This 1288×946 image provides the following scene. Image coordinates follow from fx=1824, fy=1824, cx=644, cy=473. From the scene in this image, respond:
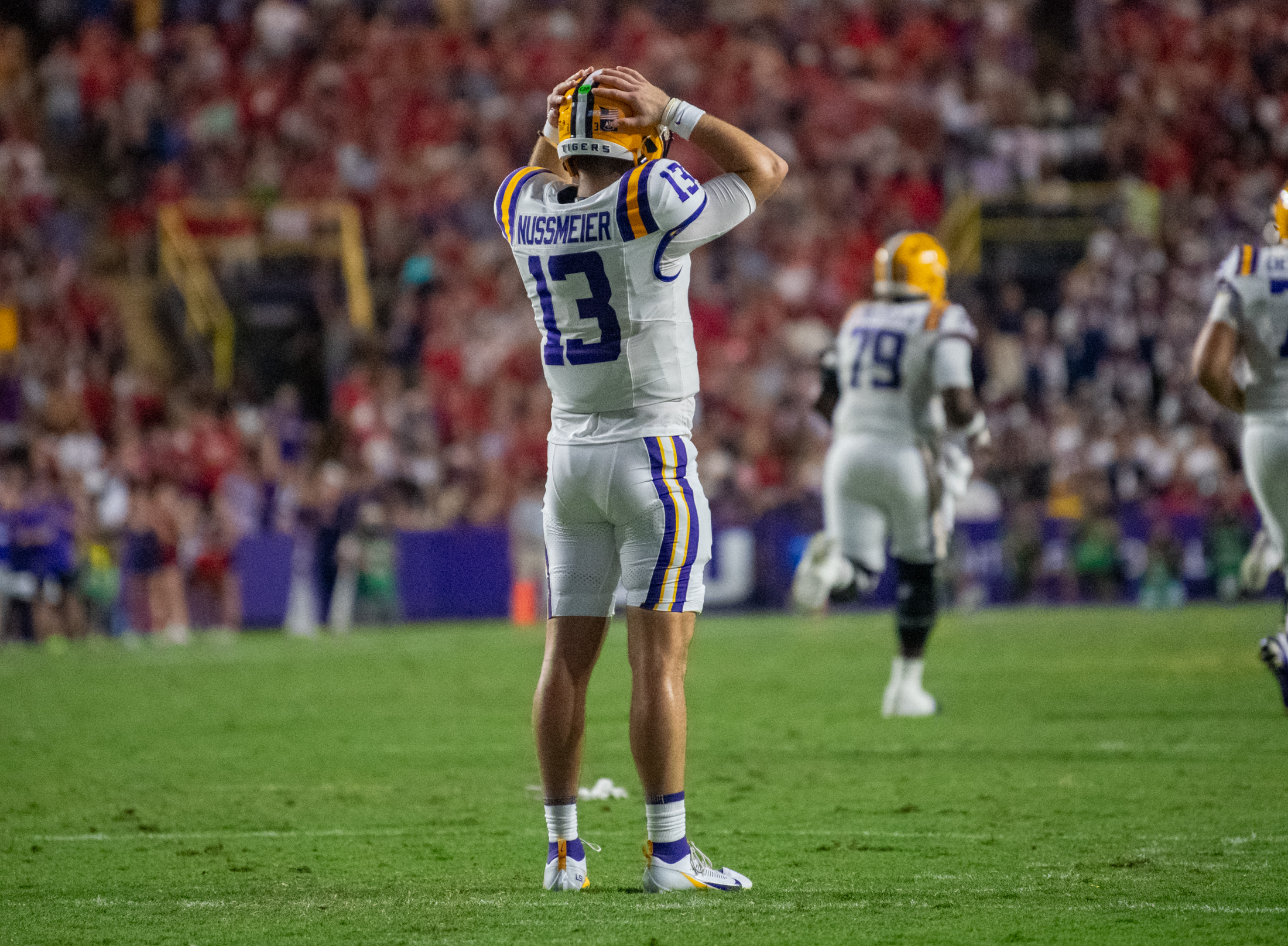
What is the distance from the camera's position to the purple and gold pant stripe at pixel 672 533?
5.47m

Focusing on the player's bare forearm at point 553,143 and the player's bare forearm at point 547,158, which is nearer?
the player's bare forearm at point 553,143

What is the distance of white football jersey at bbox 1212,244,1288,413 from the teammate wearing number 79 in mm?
3871

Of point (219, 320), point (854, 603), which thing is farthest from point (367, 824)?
point (219, 320)

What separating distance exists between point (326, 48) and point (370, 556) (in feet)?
31.4

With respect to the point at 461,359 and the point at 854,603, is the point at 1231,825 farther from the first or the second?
the point at 461,359

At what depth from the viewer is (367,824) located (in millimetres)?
6988

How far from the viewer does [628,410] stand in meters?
5.54

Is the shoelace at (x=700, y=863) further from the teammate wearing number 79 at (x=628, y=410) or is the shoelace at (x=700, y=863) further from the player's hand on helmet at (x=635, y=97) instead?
the player's hand on helmet at (x=635, y=97)

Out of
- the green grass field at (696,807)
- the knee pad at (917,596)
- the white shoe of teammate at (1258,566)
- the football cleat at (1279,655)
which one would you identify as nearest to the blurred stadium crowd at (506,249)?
the green grass field at (696,807)

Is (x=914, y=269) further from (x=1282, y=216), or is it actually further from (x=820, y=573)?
(x=1282, y=216)

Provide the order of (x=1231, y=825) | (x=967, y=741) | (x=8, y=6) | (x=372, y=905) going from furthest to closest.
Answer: (x=8, y=6)
(x=967, y=741)
(x=1231, y=825)
(x=372, y=905)

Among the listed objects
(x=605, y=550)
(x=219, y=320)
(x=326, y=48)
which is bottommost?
(x=605, y=550)

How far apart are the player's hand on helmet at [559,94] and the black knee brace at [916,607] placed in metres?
5.06

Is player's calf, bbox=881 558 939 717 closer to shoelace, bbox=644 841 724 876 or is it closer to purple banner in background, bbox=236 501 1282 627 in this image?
shoelace, bbox=644 841 724 876
